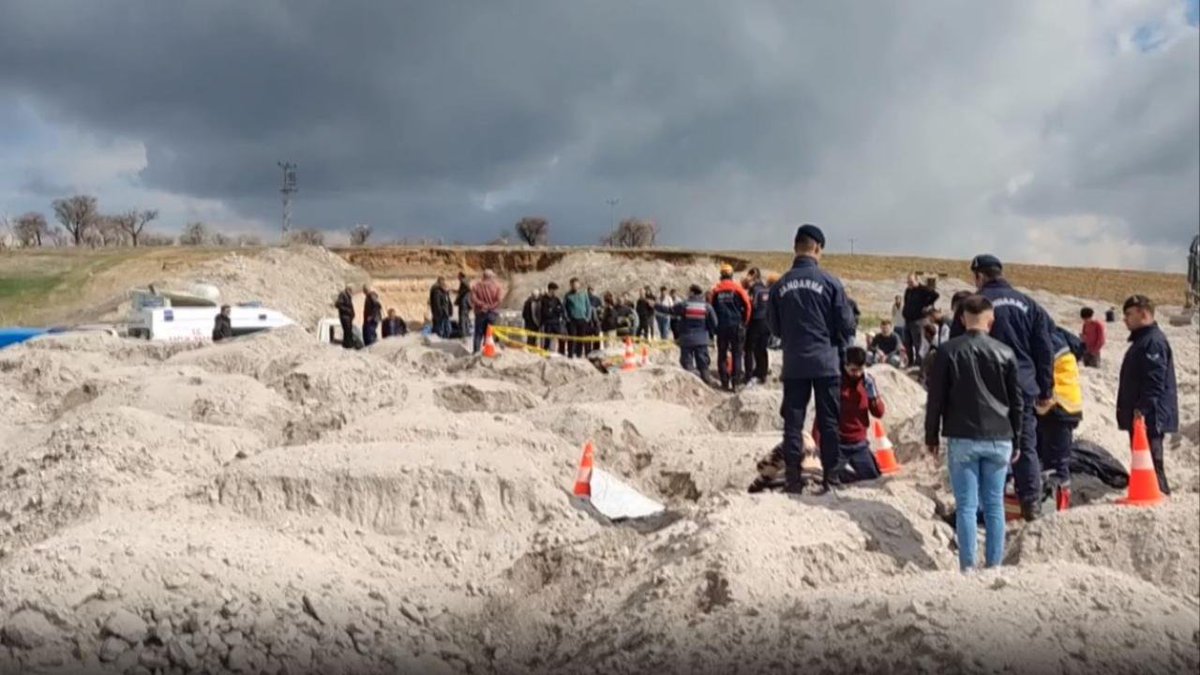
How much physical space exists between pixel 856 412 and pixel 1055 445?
4.64 feet

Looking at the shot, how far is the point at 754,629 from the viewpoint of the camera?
5391 mm

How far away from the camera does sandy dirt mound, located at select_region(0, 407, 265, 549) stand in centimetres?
844

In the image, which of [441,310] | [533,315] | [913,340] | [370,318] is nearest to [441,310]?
[441,310]

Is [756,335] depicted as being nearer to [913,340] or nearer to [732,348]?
[732,348]

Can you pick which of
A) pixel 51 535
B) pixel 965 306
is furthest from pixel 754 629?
pixel 51 535

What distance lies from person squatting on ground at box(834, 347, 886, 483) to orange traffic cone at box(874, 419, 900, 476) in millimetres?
778

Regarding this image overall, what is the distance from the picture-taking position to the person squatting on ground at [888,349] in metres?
18.8

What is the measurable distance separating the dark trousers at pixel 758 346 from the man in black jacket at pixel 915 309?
262 cm

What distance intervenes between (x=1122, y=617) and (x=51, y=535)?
6937 mm

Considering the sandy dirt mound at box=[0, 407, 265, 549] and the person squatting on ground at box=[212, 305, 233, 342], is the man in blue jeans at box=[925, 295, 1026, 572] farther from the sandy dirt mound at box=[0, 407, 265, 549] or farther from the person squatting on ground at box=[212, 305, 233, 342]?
the person squatting on ground at box=[212, 305, 233, 342]

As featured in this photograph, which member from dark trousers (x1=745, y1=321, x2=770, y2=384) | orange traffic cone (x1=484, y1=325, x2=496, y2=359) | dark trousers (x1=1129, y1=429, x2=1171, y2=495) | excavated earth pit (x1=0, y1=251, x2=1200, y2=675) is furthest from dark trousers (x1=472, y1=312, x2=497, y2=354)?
dark trousers (x1=1129, y1=429, x2=1171, y2=495)

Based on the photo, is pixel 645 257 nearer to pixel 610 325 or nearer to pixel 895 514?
pixel 610 325

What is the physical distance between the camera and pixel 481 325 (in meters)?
18.5

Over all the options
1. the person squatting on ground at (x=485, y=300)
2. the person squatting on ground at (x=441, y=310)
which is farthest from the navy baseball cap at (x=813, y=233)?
the person squatting on ground at (x=441, y=310)
